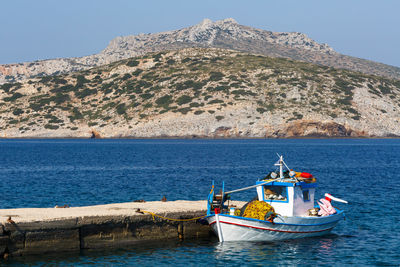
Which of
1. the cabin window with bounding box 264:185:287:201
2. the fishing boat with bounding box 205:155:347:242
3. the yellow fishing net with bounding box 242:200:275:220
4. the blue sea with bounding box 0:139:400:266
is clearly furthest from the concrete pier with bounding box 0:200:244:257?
the cabin window with bounding box 264:185:287:201

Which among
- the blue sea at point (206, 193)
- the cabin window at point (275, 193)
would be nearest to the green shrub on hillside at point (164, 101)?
the blue sea at point (206, 193)

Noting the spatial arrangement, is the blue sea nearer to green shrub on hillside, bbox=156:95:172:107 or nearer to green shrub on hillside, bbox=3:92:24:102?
green shrub on hillside, bbox=156:95:172:107

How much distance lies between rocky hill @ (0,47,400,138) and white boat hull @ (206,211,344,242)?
129496 mm

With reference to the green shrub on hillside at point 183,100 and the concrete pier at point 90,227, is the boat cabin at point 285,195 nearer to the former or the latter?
the concrete pier at point 90,227

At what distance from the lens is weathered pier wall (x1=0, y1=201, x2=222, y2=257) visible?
23156 mm

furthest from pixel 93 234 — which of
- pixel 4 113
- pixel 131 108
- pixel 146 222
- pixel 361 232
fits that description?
pixel 4 113

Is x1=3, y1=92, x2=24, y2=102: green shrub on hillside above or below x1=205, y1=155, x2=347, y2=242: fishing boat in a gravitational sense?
above

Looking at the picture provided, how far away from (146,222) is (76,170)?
44.0 meters

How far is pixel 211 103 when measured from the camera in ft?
541

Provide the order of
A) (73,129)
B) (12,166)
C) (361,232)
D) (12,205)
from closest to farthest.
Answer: (361,232) → (12,205) → (12,166) → (73,129)

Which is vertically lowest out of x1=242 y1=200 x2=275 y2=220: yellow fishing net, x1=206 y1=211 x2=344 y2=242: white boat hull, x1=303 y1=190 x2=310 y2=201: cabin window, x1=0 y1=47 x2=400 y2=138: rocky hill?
x1=206 y1=211 x2=344 y2=242: white boat hull

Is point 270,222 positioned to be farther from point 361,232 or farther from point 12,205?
point 12,205

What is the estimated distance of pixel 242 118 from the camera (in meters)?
158

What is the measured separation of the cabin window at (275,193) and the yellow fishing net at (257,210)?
3.33 feet
